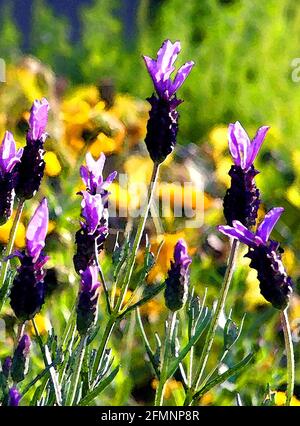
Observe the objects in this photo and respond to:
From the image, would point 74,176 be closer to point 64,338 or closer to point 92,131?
point 92,131

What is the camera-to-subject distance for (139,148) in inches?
93.4

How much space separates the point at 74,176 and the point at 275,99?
1899mm

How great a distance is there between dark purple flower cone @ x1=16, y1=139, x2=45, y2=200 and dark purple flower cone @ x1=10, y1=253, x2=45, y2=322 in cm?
10

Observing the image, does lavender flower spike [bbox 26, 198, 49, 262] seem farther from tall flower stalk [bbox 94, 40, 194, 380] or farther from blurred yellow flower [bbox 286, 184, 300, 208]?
blurred yellow flower [bbox 286, 184, 300, 208]

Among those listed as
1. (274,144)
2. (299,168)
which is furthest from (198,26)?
(299,168)

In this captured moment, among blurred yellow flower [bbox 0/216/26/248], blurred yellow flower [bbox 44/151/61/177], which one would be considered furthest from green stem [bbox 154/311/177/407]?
blurred yellow flower [bbox 44/151/61/177]

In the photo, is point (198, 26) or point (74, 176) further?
point (198, 26)

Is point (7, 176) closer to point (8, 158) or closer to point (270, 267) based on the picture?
point (8, 158)

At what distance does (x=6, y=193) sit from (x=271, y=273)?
0.81 feet

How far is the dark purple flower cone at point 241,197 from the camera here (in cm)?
85

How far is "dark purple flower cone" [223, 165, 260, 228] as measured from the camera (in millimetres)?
850

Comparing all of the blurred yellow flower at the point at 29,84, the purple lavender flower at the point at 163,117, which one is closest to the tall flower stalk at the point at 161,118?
the purple lavender flower at the point at 163,117

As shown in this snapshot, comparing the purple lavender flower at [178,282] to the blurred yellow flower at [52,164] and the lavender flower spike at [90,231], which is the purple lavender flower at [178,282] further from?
the blurred yellow flower at [52,164]

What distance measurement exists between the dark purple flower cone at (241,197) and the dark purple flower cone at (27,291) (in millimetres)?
186
